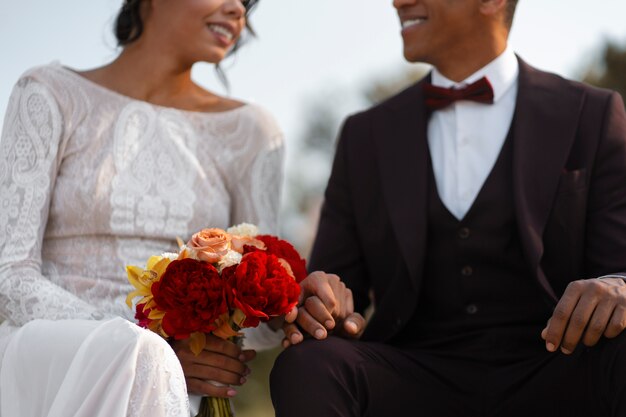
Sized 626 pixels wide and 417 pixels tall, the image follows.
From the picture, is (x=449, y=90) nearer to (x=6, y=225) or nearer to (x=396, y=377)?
(x=396, y=377)

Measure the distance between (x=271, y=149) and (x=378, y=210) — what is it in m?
0.62

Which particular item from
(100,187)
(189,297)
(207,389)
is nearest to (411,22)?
(100,187)

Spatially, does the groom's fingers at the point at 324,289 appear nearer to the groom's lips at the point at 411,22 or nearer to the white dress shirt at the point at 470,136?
the white dress shirt at the point at 470,136

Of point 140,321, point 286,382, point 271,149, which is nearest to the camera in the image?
point 286,382

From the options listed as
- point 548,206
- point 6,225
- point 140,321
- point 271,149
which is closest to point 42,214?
point 6,225

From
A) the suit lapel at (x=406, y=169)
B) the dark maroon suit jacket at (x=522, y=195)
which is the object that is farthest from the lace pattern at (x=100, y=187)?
the suit lapel at (x=406, y=169)

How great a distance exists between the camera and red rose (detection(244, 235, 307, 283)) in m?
3.64

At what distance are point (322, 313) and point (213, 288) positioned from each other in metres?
0.41

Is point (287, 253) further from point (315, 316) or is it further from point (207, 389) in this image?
point (207, 389)

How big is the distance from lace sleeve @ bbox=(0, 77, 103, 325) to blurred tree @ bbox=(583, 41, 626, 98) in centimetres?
895

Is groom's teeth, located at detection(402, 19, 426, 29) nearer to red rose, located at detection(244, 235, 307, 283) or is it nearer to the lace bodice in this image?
the lace bodice

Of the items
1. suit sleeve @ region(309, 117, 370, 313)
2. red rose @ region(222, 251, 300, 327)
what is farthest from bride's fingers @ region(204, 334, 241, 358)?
suit sleeve @ region(309, 117, 370, 313)

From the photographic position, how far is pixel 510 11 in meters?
4.54

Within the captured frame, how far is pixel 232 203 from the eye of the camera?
4496 millimetres
